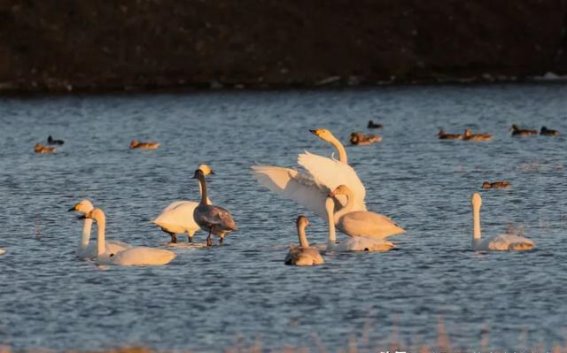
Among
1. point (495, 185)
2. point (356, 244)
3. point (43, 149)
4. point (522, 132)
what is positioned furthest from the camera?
point (522, 132)

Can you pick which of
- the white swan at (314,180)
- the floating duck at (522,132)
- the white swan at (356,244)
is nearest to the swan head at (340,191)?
the white swan at (314,180)

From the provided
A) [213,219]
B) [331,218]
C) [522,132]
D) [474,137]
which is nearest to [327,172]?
[331,218]

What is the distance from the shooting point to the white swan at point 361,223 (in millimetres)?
27328

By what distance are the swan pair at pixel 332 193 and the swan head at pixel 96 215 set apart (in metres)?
3.20

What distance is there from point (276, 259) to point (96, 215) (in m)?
3.07

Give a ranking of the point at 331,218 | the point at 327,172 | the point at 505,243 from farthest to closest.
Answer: the point at 327,172
the point at 331,218
the point at 505,243

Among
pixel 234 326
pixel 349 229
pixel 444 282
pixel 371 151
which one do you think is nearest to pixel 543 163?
pixel 371 151

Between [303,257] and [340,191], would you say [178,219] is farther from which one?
[303,257]

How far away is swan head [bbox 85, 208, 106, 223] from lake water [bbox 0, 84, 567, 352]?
2.52 ft

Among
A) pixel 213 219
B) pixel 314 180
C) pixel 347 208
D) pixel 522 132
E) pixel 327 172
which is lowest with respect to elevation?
pixel 522 132

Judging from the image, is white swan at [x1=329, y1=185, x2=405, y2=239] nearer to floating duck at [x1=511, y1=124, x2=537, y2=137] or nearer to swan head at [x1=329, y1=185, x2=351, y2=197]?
swan head at [x1=329, y1=185, x2=351, y2=197]

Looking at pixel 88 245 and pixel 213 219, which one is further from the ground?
pixel 213 219

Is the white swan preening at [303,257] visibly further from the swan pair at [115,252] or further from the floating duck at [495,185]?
the floating duck at [495,185]

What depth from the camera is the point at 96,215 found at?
88.0 ft
